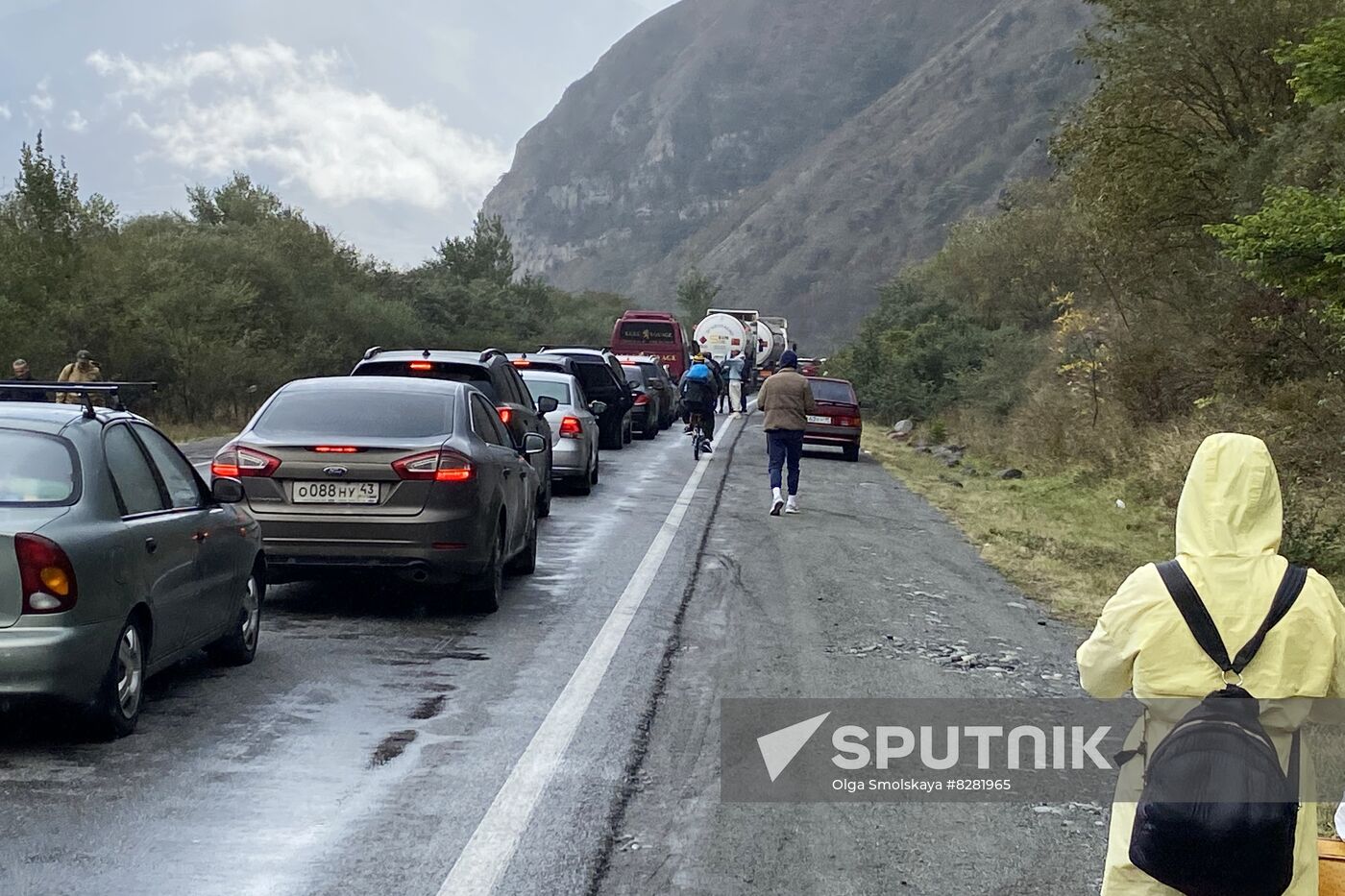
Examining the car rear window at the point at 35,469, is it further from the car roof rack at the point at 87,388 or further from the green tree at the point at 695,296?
the green tree at the point at 695,296

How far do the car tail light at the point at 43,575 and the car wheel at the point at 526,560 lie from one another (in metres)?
5.83

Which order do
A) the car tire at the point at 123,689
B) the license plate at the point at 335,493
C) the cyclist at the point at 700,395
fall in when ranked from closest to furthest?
the car tire at the point at 123,689, the license plate at the point at 335,493, the cyclist at the point at 700,395

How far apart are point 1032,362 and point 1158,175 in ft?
43.3

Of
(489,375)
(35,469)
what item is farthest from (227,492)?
(489,375)

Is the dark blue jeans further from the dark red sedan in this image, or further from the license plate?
the dark red sedan

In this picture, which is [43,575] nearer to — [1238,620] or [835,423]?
[1238,620]

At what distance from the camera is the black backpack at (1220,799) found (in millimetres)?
3330

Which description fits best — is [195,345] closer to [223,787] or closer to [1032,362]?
[1032,362]

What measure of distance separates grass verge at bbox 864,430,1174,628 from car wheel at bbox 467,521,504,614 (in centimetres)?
398

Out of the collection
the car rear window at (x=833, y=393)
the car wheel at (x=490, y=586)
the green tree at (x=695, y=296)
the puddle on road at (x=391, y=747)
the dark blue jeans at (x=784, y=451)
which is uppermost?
the green tree at (x=695, y=296)

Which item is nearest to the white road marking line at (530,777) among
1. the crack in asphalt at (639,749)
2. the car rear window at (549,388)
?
the crack in asphalt at (639,749)

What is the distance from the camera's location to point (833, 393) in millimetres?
29344

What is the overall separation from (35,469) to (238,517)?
181 cm

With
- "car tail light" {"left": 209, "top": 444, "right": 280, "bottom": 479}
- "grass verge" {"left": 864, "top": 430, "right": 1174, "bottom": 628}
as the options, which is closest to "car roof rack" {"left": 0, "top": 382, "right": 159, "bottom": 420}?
"car tail light" {"left": 209, "top": 444, "right": 280, "bottom": 479}
